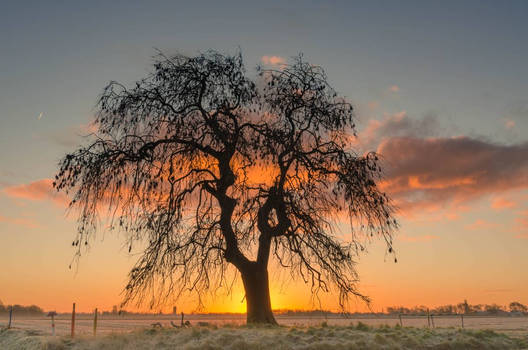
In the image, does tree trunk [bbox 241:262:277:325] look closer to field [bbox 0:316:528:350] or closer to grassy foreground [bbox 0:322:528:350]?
field [bbox 0:316:528:350]

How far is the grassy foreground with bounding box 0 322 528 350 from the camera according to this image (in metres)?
15.1

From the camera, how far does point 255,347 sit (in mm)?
14742

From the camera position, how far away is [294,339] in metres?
15.6

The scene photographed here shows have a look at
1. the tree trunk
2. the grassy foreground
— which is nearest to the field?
the grassy foreground

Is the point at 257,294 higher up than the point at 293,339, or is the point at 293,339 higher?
the point at 257,294

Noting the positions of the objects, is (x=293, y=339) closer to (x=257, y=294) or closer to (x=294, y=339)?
(x=294, y=339)

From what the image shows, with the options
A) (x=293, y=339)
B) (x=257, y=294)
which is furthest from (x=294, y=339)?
(x=257, y=294)

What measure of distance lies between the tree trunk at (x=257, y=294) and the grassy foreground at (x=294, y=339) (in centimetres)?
210

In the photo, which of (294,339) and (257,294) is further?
(257,294)

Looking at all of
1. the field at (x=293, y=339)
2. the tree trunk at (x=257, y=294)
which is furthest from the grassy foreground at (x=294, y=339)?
the tree trunk at (x=257, y=294)

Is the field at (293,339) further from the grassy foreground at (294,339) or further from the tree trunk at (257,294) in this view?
the tree trunk at (257,294)

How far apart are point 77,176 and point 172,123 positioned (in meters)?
4.12

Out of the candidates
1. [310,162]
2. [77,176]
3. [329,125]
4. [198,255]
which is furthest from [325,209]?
[77,176]

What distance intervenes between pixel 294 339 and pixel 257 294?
5074mm
